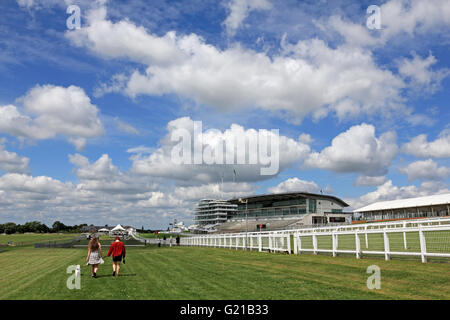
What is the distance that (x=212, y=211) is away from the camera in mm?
180500

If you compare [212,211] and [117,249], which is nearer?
[117,249]

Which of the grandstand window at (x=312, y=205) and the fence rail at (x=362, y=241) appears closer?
the fence rail at (x=362, y=241)

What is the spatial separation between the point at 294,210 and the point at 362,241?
288 ft

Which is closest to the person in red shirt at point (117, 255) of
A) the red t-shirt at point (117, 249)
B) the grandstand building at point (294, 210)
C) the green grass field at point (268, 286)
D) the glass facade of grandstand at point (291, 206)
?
the red t-shirt at point (117, 249)

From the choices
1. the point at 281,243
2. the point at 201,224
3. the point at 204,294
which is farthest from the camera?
the point at 201,224

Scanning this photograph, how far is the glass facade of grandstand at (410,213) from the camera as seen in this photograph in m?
69.4

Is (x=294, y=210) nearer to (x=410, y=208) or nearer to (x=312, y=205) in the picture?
(x=312, y=205)

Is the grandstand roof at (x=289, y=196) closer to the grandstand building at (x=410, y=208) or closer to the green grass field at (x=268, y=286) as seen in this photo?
the grandstand building at (x=410, y=208)

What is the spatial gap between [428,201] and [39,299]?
257 feet

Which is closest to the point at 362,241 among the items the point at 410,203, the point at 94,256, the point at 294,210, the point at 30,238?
the point at 94,256

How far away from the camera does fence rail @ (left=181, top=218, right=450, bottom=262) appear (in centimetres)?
1498
